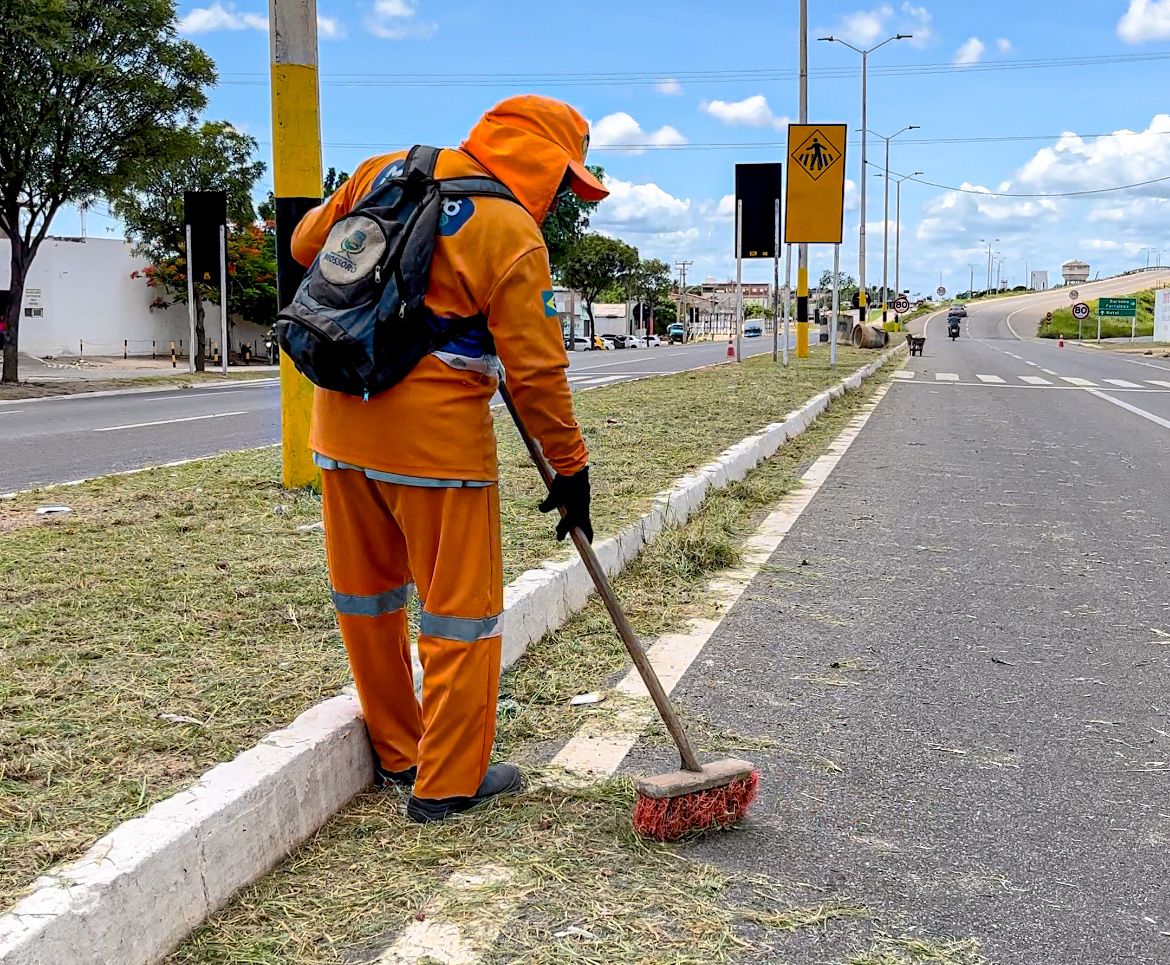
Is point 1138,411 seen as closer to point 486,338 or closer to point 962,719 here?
point 962,719

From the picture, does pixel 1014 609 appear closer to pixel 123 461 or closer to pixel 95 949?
pixel 95 949

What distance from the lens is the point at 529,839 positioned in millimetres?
2885

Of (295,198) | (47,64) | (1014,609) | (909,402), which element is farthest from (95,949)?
(47,64)

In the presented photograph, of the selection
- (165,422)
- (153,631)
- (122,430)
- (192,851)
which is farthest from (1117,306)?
(192,851)

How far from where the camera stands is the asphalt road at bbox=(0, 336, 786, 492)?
31.0ft

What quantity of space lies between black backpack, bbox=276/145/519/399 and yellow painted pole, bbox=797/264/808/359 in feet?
70.8

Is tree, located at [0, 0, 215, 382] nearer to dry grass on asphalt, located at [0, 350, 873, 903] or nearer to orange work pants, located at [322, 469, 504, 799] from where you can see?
dry grass on asphalt, located at [0, 350, 873, 903]

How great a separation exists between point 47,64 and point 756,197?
12.1 meters

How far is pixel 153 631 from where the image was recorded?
398 centimetres

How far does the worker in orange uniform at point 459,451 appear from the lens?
283cm

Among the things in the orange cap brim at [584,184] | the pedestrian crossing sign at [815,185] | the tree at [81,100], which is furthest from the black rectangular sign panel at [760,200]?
the orange cap brim at [584,184]

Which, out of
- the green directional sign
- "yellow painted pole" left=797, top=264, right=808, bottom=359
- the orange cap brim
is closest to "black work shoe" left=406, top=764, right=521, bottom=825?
the orange cap brim

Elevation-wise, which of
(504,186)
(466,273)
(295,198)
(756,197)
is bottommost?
(466,273)

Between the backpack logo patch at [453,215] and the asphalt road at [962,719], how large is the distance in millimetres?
1576
